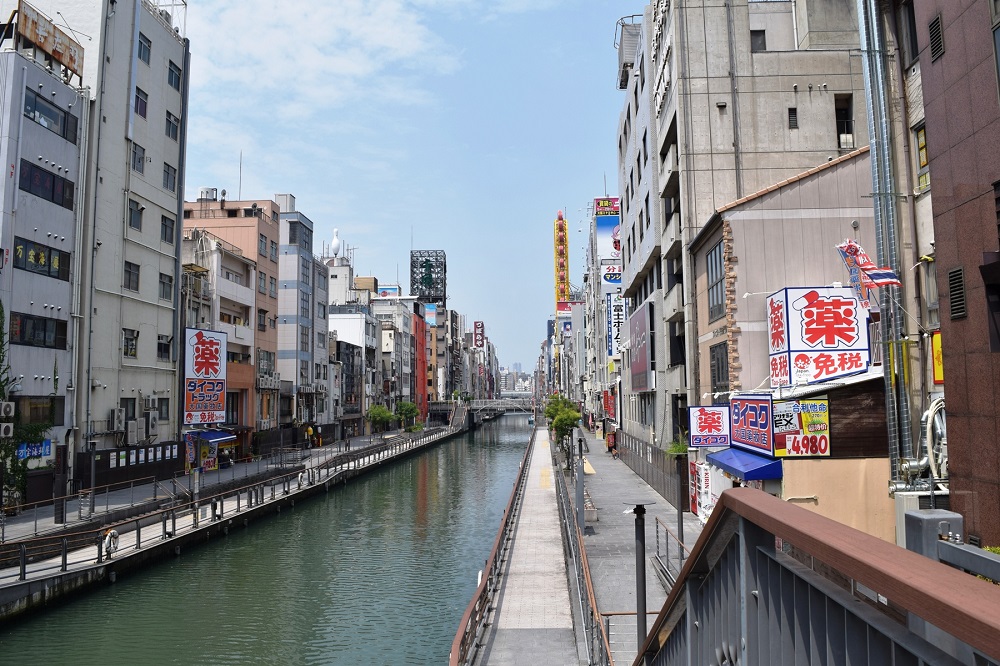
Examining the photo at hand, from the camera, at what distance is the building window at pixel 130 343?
37.9 m

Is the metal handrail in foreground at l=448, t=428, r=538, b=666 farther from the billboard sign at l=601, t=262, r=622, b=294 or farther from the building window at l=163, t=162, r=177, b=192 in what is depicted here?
the billboard sign at l=601, t=262, r=622, b=294

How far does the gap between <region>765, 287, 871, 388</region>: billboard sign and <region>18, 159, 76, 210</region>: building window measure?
30.2 meters

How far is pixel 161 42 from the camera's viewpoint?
41875mm

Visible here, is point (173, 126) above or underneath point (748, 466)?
above

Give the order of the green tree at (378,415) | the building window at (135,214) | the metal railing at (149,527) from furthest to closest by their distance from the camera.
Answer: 1. the green tree at (378,415)
2. the building window at (135,214)
3. the metal railing at (149,527)

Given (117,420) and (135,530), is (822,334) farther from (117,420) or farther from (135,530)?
(117,420)

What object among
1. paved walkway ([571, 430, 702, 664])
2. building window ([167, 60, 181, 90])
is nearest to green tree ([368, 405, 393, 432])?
building window ([167, 60, 181, 90])

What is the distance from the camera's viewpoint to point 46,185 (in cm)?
3141

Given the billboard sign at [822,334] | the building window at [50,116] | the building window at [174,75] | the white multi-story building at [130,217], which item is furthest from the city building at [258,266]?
the billboard sign at [822,334]

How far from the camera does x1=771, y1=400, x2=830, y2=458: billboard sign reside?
1902 cm

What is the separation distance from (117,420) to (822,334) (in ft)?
109

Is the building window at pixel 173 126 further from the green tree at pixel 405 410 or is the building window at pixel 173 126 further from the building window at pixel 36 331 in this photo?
the green tree at pixel 405 410

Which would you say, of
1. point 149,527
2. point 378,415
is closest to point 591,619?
point 149,527

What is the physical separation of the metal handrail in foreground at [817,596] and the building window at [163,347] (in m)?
42.3
